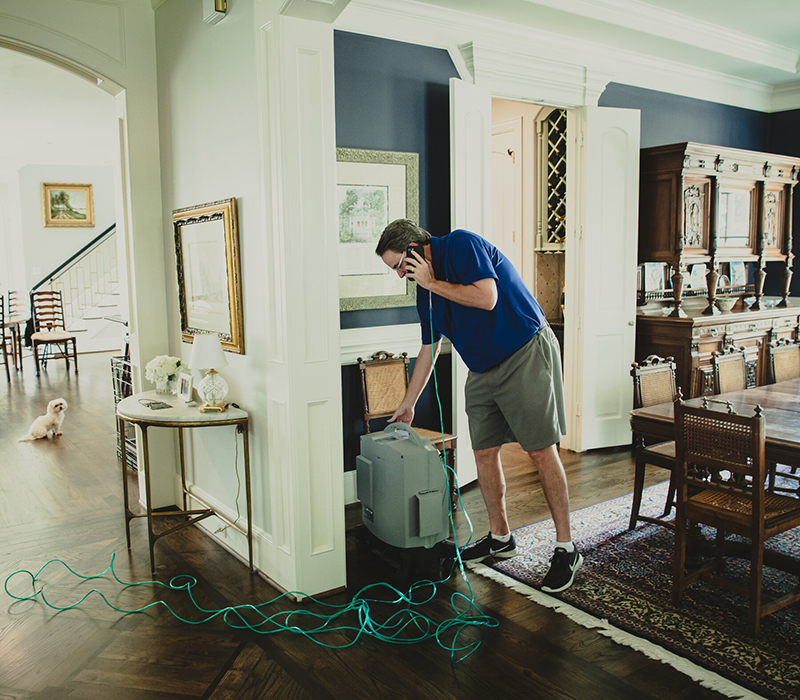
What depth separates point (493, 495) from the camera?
10.6 ft

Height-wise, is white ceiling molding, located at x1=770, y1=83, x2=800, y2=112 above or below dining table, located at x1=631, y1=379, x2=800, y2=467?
above

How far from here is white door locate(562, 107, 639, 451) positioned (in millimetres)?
5102

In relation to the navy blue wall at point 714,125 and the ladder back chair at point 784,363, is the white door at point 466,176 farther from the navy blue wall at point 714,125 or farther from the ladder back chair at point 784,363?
the ladder back chair at point 784,363

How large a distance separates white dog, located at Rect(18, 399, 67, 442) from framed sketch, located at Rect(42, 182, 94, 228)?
766 cm

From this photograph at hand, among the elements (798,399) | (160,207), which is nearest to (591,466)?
(798,399)

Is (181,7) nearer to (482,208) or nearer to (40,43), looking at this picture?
(40,43)

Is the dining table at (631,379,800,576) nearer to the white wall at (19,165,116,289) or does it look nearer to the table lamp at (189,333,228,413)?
the table lamp at (189,333,228,413)

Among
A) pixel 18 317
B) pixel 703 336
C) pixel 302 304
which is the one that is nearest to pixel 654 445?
pixel 703 336

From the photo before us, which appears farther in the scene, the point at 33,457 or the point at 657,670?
the point at 33,457

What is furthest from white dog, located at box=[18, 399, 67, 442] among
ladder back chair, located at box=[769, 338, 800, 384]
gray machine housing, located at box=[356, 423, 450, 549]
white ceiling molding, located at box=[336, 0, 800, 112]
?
ladder back chair, located at box=[769, 338, 800, 384]

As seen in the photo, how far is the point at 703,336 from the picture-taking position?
512 centimetres

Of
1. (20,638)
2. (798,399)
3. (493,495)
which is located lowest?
(20,638)

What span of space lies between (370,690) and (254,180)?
6.73 ft

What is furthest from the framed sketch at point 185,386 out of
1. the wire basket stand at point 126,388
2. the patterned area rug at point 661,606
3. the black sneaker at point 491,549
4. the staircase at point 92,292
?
the staircase at point 92,292
